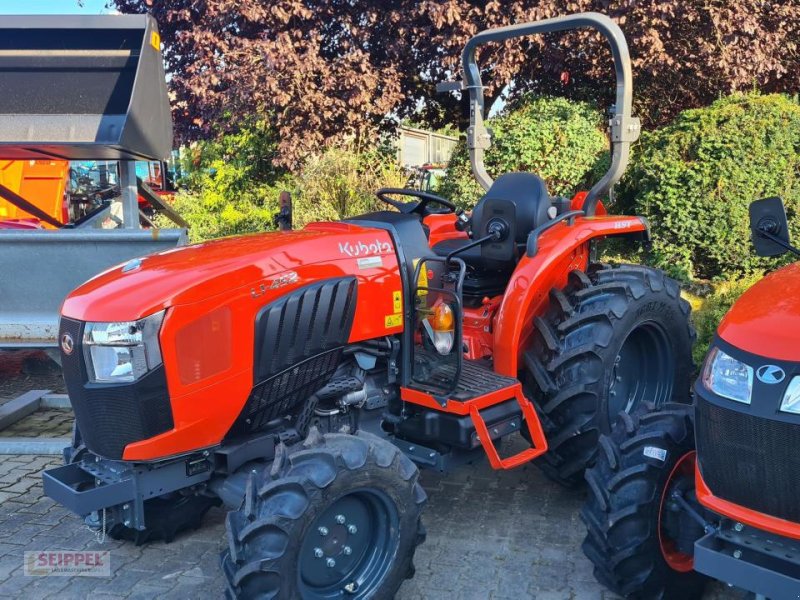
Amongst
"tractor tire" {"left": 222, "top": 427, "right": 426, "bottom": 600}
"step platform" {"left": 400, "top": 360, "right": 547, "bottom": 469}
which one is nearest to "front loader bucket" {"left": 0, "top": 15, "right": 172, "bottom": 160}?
"step platform" {"left": 400, "top": 360, "right": 547, "bottom": 469}

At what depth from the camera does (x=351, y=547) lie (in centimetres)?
288

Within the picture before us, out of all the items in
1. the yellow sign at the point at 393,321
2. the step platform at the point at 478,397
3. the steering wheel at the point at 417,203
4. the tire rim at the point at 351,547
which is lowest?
the tire rim at the point at 351,547

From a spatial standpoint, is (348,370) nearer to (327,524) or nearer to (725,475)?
(327,524)

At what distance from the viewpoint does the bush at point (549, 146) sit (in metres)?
7.66

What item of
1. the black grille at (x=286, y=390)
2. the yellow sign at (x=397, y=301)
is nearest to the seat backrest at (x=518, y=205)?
the yellow sign at (x=397, y=301)

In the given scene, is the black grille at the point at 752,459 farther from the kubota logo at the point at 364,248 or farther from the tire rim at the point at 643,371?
the tire rim at the point at 643,371

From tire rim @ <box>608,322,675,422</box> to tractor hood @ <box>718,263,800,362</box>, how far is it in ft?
5.43

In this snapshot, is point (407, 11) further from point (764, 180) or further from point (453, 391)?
point (453, 391)

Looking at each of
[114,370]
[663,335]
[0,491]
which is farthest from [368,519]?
[0,491]

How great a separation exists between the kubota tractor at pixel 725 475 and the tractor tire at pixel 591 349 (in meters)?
0.64

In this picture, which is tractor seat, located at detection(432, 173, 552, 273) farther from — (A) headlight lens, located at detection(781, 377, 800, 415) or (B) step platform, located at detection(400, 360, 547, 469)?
(A) headlight lens, located at detection(781, 377, 800, 415)

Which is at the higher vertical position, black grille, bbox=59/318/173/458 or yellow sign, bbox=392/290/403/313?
yellow sign, bbox=392/290/403/313

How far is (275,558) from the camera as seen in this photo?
253cm

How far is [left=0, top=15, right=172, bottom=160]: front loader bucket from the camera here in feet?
15.9
